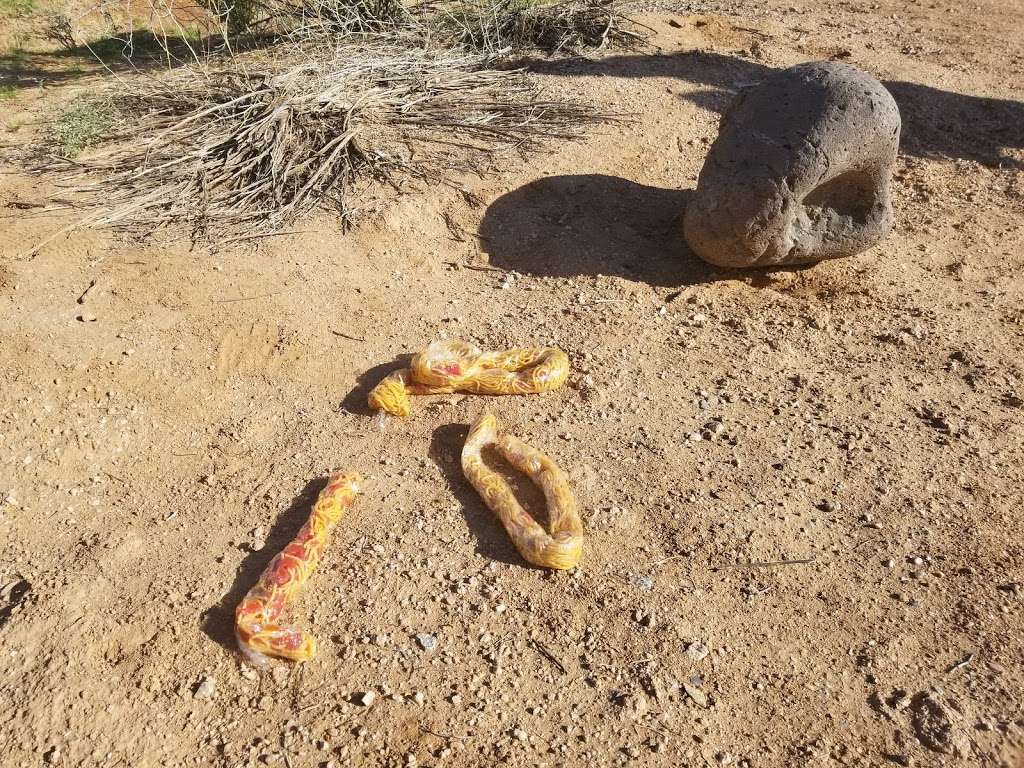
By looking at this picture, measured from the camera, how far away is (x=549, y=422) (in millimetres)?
4148

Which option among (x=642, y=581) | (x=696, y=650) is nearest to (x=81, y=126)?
(x=642, y=581)

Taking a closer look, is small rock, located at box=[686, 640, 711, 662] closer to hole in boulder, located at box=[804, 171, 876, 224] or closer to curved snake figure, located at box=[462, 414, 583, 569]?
curved snake figure, located at box=[462, 414, 583, 569]

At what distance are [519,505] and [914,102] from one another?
591 cm

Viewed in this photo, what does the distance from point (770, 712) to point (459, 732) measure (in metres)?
1.16

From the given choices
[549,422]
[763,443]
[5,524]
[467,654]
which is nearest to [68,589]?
[5,524]

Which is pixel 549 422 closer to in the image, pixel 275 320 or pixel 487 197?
pixel 275 320

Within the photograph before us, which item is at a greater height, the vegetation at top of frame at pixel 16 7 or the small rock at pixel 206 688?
the vegetation at top of frame at pixel 16 7

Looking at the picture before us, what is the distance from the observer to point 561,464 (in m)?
3.90

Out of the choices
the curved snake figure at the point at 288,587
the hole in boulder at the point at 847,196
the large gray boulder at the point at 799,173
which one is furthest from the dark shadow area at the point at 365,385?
the hole in boulder at the point at 847,196

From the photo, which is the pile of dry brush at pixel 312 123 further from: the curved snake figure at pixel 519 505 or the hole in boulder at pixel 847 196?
the curved snake figure at pixel 519 505

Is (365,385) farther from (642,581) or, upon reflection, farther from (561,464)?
(642,581)

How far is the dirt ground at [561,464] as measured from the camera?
290 cm

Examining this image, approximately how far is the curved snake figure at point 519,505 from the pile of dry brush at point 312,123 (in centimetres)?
234

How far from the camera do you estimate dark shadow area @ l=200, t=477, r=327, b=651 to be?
10.4ft
